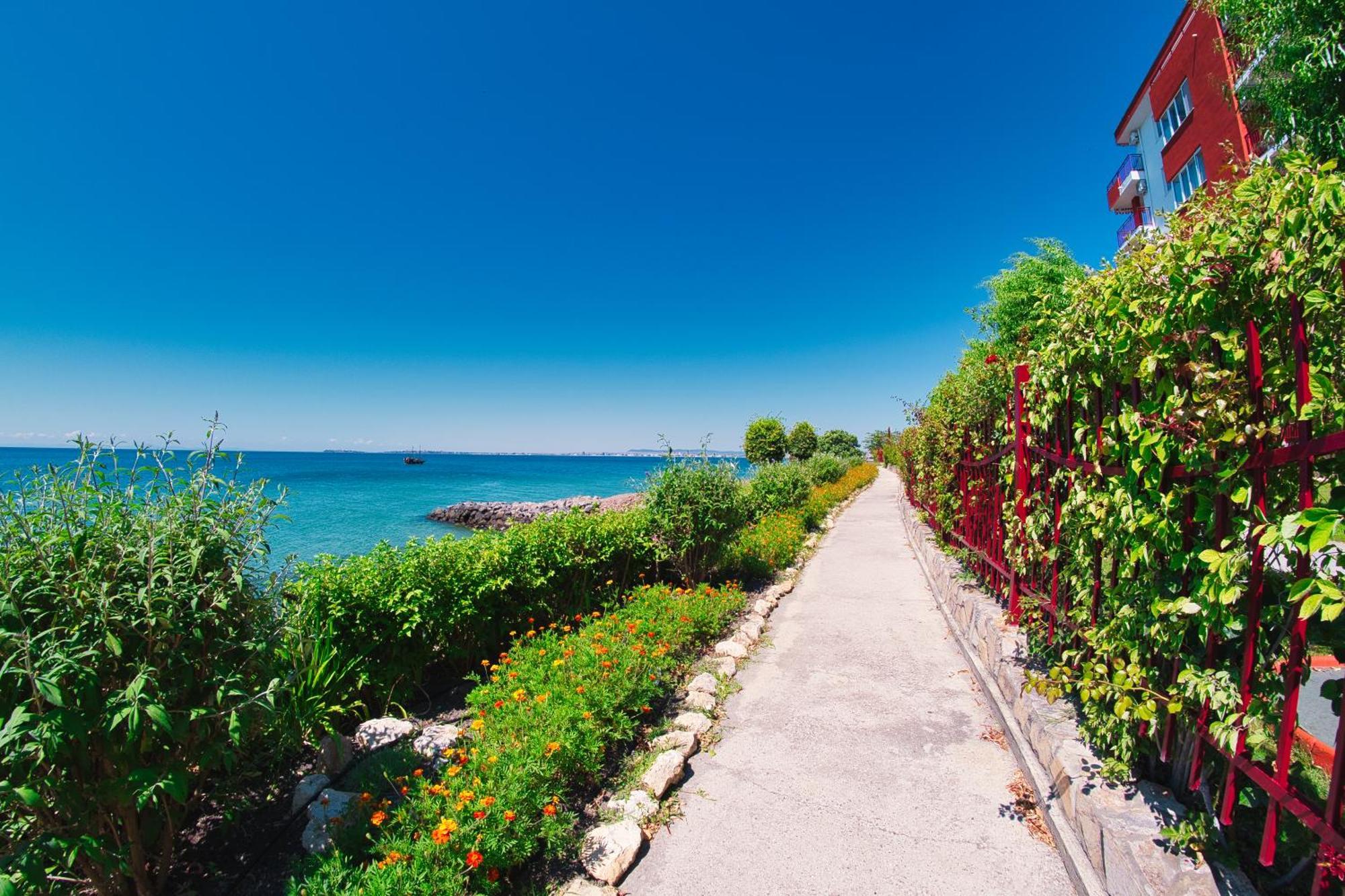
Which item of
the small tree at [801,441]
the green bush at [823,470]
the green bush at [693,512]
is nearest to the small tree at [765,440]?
the small tree at [801,441]

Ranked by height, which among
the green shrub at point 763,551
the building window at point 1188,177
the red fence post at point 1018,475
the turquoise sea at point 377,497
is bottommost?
the turquoise sea at point 377,497

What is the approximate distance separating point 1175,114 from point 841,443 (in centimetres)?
2747

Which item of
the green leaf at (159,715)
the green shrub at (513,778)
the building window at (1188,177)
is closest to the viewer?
the green leaf at (159,715)

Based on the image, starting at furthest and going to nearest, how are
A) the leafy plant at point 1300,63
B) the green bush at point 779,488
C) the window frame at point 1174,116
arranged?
the window frame at point 1174,116 → the green bush at point 779,488 → the leafy plant at point 1300,63

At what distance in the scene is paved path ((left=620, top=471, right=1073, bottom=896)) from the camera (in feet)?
8.18

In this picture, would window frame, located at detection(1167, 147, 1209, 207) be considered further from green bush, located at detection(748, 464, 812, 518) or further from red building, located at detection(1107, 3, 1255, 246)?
green bush, located at detection(748, 464, 812, 518)

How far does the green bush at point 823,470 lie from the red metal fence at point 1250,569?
15.5 meters

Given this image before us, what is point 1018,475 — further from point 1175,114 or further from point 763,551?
point 1175,114

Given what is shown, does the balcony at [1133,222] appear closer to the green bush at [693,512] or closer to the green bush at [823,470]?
the green bush at [823,470]

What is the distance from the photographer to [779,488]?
43.1ft

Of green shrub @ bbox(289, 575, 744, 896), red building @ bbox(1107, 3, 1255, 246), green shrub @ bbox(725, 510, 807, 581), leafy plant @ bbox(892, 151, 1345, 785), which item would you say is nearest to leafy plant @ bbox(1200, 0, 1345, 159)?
red building @ bbox(1107, 3, 1255, 246)

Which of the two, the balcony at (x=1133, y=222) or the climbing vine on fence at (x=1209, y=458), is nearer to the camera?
the climbing vine on fence at (x=1209, y=458)

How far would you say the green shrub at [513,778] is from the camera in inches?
87.7

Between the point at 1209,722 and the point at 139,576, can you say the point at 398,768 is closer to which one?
the point at 139,576
